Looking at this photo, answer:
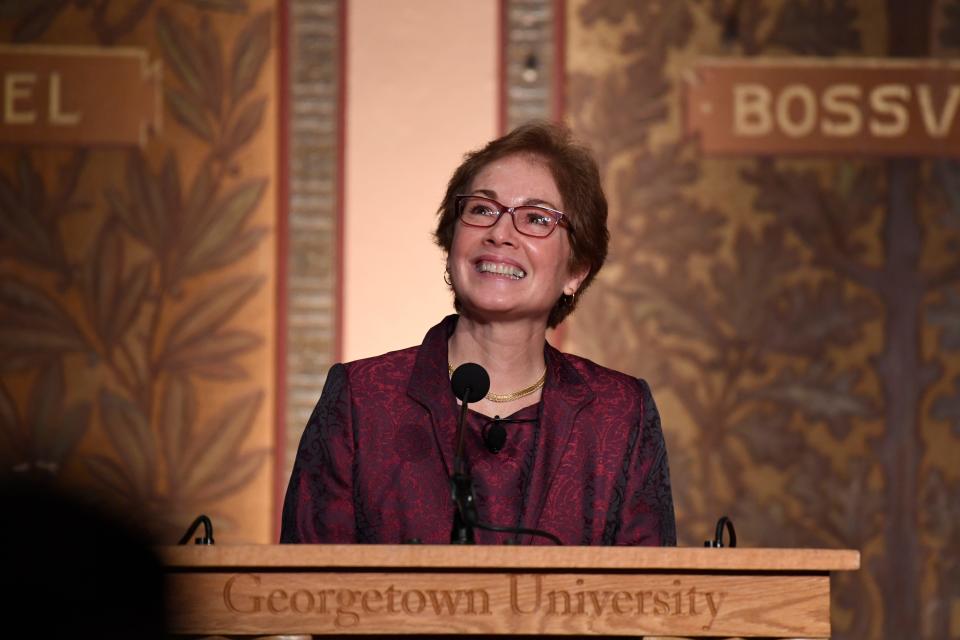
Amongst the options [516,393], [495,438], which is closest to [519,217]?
[516,393]

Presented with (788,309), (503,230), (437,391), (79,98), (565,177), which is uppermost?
(79,98)

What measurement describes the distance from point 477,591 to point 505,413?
2.82ft

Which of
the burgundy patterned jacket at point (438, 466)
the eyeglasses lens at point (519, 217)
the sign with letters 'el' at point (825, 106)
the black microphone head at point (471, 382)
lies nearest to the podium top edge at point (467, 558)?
the black microphone head at point (471, 382)

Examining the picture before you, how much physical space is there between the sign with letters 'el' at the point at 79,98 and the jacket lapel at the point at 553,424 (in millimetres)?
1932

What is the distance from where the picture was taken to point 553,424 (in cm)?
235

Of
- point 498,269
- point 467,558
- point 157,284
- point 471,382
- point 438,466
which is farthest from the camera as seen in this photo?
point 157,284

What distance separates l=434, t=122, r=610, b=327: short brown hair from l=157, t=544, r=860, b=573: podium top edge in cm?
99

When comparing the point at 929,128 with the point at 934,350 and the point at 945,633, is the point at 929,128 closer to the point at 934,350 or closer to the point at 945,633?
the point at 934,350

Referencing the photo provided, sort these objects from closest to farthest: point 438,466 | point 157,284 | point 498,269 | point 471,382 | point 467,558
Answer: point 467,558, point 471,382, point 438,466, point 498,269, point 157,284

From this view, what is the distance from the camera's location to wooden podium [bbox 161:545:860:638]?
155cm

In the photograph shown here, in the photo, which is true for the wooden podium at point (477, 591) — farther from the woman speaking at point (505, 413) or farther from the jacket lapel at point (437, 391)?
the jacket lapel at point (437, 391)

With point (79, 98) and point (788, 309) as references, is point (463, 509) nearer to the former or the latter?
point (788, 309)

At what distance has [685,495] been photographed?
380cm

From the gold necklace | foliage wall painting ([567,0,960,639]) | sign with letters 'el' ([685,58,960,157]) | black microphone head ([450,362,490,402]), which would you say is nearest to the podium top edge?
black microphone head ([450,362,490,402])
